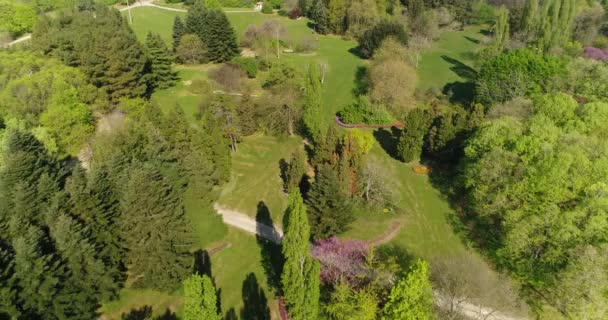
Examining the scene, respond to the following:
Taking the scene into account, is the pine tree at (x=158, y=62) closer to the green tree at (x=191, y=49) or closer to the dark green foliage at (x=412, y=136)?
the green tree at (x=191, y=49)

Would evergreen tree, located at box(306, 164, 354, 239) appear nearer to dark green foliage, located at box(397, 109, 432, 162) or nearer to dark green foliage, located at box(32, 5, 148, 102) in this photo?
dark green foliage, located at box(397, 109, 432, 162)

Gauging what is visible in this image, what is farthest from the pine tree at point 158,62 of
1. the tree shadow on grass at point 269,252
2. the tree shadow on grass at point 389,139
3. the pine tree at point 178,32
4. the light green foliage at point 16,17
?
the light green foliage at point 16,17

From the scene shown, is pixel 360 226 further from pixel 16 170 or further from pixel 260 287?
pixel 16 170

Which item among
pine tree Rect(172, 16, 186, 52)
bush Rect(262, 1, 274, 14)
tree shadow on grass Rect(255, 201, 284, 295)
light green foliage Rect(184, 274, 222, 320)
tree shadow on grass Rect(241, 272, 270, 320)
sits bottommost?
tree shadow on grass Rect(241, 272, 270, 320)

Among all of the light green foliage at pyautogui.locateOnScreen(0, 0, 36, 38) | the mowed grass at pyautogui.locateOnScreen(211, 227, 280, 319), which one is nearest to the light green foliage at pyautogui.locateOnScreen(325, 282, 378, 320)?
the mowed grass at pyautogui.locateOnScreen(211, 227, 280, 319)

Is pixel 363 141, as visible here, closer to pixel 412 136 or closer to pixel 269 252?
pixel 412 136
